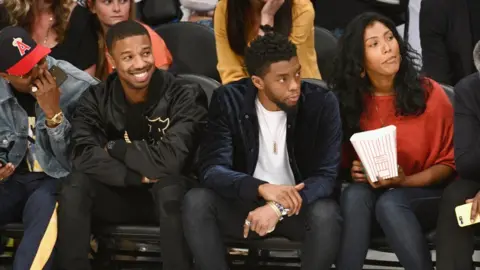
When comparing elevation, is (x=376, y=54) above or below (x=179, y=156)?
above

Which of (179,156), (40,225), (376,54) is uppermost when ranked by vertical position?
(376,54)

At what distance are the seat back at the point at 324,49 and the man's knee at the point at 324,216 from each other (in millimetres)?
1199

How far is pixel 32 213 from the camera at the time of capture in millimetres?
3707

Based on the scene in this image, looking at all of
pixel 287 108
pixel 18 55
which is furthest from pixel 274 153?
pixel 18 55

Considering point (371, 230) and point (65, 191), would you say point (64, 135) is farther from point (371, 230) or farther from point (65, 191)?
point (371, 230)

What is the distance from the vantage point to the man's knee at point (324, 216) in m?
3.41

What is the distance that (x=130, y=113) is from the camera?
385 cm

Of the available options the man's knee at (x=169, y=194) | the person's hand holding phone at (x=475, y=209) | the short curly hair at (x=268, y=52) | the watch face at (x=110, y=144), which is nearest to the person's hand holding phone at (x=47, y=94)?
the watch face at (x=110, y=144)

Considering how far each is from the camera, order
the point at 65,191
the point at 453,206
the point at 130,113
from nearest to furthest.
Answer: the point at 453,206
the point at 65,191
the point at 130,113

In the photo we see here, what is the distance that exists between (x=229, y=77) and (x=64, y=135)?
871 mm

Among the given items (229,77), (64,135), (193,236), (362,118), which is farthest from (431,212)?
(64,135)

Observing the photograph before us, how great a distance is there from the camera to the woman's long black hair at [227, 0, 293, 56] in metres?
4.35

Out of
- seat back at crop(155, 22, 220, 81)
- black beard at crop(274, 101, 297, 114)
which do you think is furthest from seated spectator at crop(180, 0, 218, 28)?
black beard at crop(274, 101, 297, 114)

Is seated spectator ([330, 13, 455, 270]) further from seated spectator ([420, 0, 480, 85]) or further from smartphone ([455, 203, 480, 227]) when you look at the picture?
seated spectator ([420, 0, 480, 85])
